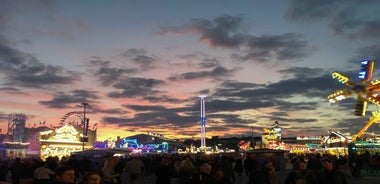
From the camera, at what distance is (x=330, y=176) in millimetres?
6934

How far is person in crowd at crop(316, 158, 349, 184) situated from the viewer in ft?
22.4

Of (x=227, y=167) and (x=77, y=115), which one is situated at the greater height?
(x=77, y=115)

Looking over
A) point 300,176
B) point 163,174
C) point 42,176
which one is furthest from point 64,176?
point 163,174

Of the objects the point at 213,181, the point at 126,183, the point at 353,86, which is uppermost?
the point at 353,86

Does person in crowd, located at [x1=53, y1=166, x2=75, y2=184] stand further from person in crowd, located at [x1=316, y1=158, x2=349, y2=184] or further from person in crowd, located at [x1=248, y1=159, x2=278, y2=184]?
person in crowd, located at [x1=316, y1=158, x2=349, y2=184]

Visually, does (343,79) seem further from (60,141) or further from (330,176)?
(60,141)

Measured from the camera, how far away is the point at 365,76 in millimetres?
40750

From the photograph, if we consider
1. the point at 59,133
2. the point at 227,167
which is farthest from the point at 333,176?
the point at 59,133

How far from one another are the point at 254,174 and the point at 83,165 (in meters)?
16.2

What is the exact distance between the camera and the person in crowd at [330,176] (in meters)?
6.83

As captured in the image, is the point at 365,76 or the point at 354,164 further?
the point at 365,76

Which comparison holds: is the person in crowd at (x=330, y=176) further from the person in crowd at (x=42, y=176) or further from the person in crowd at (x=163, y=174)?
the person in crowd at (x=42, y=176)

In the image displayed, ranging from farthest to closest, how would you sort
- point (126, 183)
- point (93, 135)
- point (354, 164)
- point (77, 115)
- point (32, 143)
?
Result: point (93, 135) < point (77, 115) < point (32, 143) < point (354, 164) < point (126, 183)

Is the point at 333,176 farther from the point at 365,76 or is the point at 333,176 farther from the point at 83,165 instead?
the point at 365,76
